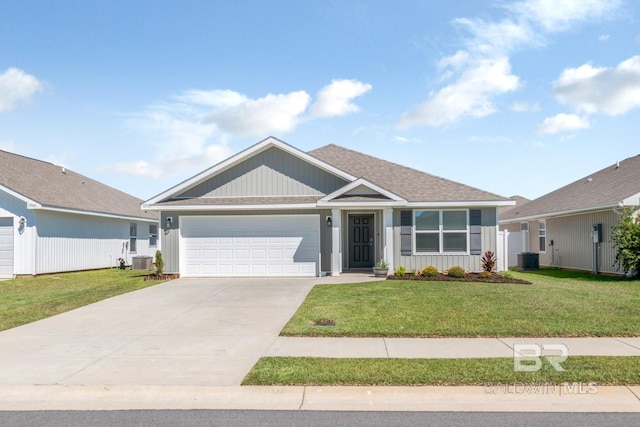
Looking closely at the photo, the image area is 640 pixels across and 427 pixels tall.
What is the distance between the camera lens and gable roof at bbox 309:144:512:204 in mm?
18438

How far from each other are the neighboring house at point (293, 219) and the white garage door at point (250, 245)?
39 millimetres

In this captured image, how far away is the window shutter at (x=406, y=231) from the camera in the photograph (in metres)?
18.5

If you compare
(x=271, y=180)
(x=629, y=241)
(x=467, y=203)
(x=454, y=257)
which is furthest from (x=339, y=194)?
(x=629, y=241)

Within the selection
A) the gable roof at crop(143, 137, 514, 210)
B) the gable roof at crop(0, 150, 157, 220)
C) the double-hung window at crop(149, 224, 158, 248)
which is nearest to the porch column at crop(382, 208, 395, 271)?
the gable roof at crop(143, 137, 514, 210)

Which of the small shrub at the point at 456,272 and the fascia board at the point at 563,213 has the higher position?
the fascia board at the point at 563,213

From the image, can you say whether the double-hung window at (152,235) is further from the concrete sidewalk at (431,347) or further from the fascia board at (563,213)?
the concrete sidewalk at (431,347)

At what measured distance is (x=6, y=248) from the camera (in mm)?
19766

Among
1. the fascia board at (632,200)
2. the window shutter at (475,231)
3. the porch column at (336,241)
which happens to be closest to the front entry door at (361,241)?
the porch column at (336,241)

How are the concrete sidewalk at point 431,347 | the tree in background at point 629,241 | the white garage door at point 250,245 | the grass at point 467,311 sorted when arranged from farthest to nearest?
the white garage door at point 250,245, the tree in background at point 629,241, the grass at point 467,311, the concrete sidewalk at point 431,347

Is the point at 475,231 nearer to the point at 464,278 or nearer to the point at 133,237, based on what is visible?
the point at 464,278

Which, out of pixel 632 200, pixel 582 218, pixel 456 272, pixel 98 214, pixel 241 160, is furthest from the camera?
pixel 98 214

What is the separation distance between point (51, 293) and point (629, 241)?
65.9 feet

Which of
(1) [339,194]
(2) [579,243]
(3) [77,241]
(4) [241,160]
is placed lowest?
(2) [579,243]

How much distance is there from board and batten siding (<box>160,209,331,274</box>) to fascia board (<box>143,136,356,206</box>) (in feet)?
2.94
